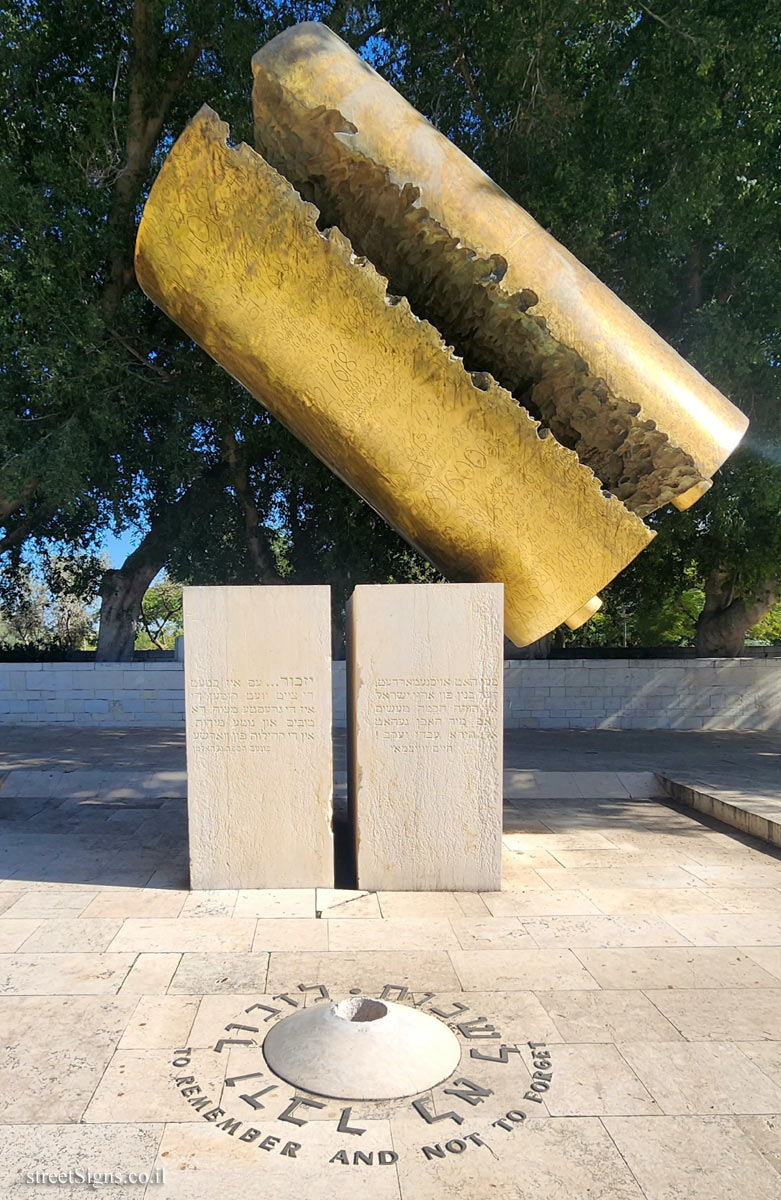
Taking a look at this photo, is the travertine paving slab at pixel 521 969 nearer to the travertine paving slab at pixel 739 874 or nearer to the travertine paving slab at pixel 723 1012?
the travertine paving slab at pixel 723 1012

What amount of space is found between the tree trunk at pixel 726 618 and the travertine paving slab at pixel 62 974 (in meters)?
14.1

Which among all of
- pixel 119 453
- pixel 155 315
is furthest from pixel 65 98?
pixel 119 453

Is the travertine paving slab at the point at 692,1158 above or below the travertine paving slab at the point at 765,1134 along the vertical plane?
above

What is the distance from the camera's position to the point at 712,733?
14086mm

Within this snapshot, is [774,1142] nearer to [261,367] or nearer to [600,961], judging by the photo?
[600,961]

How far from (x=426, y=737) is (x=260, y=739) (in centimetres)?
98

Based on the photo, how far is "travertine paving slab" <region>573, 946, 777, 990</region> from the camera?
3.64m

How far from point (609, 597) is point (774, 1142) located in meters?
15.8

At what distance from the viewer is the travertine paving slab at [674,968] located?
3645mm

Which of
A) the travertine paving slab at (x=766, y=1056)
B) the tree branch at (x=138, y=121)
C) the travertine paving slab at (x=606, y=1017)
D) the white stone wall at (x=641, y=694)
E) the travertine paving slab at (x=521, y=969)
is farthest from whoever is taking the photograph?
the white stone wall at (x=641, y=694)

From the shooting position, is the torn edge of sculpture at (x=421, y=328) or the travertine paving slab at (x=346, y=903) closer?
the torn edge of sculpture at (x=421, y=328)

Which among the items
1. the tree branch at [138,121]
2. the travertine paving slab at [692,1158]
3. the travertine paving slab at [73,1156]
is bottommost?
the travertine paving slab at [692,1158]

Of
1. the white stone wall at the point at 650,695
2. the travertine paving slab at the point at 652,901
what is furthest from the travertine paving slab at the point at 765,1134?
the white stone wall at the point at 650,695

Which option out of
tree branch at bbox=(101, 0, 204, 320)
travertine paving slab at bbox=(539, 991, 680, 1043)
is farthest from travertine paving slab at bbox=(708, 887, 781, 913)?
tree branch at bbox=(101, 0, 204, 320)
